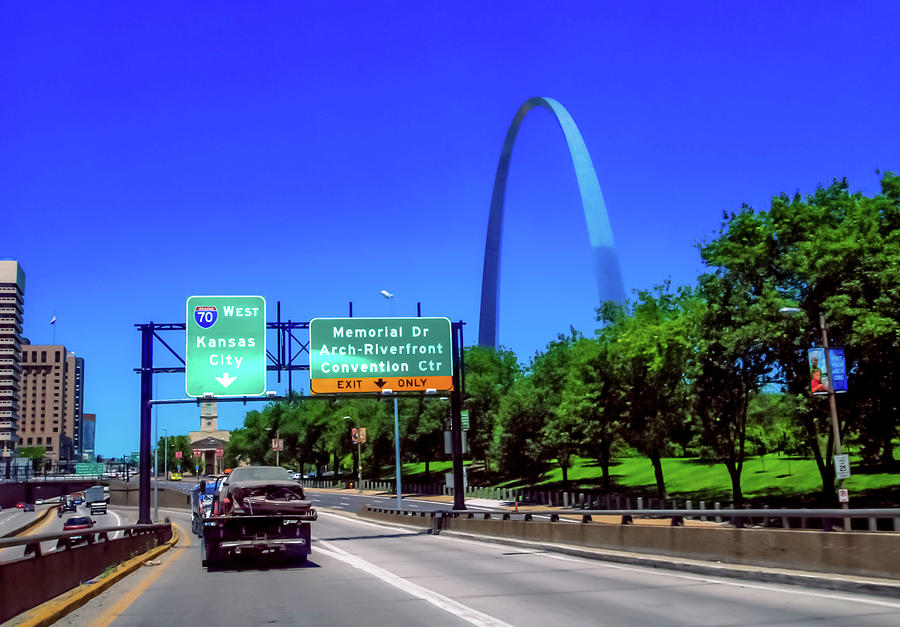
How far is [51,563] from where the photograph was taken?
12.9 metres

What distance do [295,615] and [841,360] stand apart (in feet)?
76.7

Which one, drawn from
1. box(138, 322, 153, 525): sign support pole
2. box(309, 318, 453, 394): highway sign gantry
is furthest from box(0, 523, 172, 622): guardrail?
box(309, 318, 453, 394): highway sign gantry

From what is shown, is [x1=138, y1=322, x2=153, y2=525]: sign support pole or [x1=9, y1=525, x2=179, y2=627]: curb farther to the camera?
[x1=138, y1=322, x2=153, y2=525]: sign support pole

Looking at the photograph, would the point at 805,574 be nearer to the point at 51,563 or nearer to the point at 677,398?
the point at 51,563

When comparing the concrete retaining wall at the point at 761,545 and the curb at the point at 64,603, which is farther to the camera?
the concrete retaining wall at the point at 761,545

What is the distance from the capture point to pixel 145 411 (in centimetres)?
3378

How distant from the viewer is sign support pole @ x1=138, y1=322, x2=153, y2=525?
3366cm

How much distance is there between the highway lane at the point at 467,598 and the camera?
10508 mm

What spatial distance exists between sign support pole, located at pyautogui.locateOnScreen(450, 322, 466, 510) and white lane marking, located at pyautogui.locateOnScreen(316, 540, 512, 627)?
1469 centimetres

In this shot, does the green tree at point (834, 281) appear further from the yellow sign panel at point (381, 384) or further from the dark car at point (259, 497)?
the dark car at point (259, 497)

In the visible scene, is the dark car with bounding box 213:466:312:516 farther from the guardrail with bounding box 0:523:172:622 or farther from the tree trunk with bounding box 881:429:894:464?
the tree trunk with bounding box 881:429:894:464

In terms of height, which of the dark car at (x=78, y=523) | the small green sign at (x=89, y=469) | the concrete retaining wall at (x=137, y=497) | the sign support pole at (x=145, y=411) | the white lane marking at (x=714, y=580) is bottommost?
the concrete retaining wall at (x=137, y=497)

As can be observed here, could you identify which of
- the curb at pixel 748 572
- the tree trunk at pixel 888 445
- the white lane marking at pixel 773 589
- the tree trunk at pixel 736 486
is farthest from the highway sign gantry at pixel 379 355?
the white lane marking at pixel 773 589

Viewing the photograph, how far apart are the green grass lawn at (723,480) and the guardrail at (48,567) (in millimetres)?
32593
